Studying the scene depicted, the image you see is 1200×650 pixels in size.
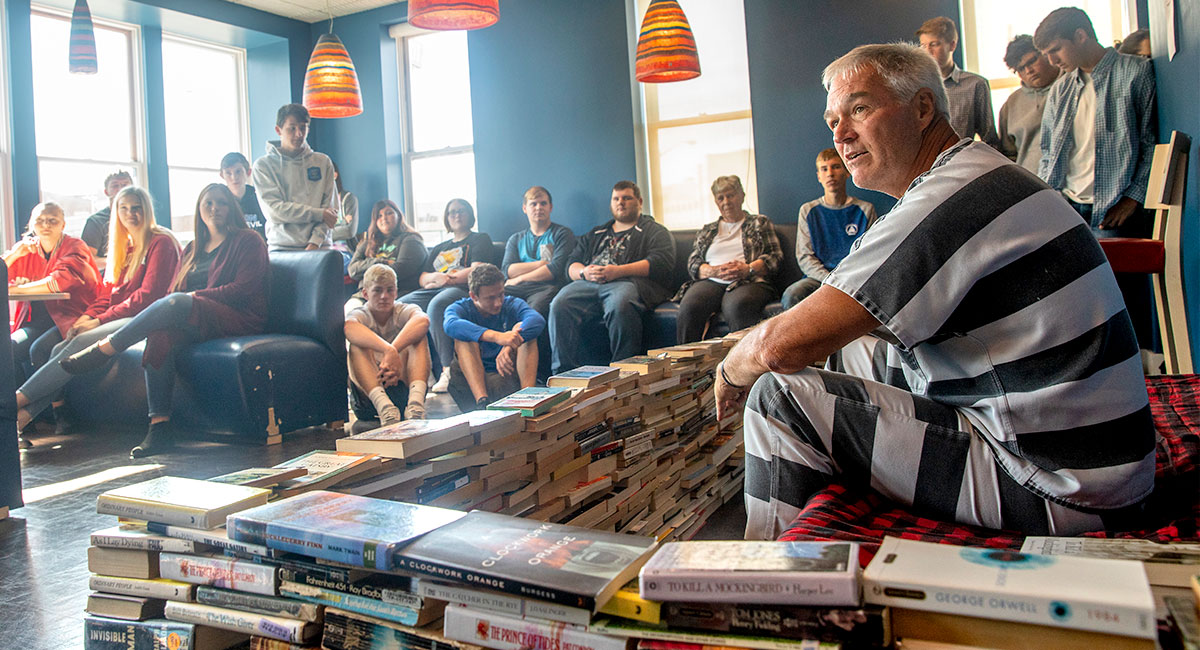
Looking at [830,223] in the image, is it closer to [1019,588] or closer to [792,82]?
[792,82]

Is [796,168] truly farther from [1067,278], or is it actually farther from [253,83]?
[253,83]

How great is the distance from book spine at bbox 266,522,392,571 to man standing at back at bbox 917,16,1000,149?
454 cm

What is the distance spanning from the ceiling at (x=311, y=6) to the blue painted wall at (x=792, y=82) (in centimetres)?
398

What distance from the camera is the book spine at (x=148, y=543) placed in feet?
4.58

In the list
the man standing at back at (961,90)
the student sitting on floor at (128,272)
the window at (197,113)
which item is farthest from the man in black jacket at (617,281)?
the window at (197,113)

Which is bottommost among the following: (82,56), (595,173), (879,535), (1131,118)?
(879,535)

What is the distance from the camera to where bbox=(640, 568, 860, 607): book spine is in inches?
35.8

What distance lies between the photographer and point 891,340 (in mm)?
1708

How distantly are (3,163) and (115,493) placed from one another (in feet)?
22.7

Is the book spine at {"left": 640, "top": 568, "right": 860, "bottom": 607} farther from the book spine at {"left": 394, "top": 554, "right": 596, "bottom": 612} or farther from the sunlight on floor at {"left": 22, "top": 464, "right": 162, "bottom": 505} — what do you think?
the sunlight on floor at {"left": 22, "top": 464, "right": 162, "bottom": 505}

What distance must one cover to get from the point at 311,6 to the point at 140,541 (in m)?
8.27

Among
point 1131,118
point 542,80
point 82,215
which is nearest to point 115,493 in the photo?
point 1131,118

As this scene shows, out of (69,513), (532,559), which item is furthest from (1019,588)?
(69,513)

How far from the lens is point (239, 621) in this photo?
1.28 m
